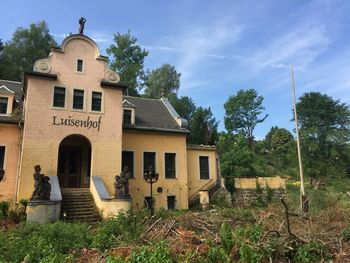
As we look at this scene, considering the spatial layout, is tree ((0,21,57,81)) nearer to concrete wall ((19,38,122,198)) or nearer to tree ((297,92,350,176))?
concrete wall ((19,38,122,198))

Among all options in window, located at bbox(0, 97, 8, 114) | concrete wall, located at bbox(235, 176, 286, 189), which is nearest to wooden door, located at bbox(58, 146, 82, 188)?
window, located at bbox(0, 97, 8, 114)

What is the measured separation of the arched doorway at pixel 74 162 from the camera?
66.0 feet

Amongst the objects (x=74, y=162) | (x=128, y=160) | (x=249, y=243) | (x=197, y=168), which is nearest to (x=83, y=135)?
(x=74, y=162)

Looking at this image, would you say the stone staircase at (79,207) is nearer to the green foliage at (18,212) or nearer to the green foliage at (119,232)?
the green foliage at (18,212)

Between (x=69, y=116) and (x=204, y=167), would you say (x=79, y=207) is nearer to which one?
(x=69, y=116)

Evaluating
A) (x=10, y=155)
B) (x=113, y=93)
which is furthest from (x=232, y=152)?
(x=10, y=155)

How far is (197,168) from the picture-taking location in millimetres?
24188

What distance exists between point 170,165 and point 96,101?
6.79 metres

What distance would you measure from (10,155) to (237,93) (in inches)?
1868

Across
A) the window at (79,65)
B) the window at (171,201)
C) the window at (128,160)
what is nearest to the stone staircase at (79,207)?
the window at (128,160)

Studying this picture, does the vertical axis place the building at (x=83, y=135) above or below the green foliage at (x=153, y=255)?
above

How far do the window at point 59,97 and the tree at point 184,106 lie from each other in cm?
3113

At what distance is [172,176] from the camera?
22.4 m

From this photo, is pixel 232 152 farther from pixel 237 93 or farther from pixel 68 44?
pixel 237 93
